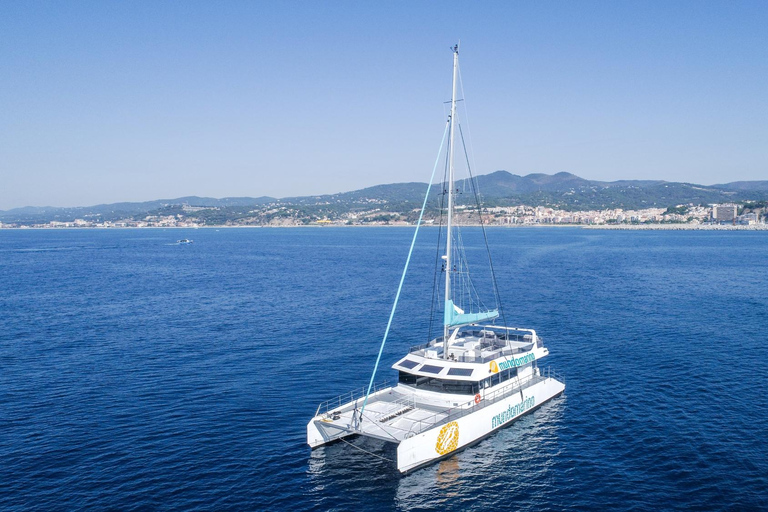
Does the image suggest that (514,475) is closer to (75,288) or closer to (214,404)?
(214,404)

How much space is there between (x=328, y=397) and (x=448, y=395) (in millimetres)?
7740

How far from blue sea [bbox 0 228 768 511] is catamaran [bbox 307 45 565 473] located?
79cm

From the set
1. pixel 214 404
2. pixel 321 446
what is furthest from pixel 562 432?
pixel 214 404

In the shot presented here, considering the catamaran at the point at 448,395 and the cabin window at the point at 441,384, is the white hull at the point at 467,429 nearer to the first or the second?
→ the catamaran at the point at 448,395

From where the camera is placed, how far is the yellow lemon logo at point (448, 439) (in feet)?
78.0

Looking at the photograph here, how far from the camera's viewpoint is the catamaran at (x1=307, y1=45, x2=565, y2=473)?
23.8 m

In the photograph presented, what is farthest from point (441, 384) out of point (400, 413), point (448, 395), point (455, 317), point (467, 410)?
point (455, 317)

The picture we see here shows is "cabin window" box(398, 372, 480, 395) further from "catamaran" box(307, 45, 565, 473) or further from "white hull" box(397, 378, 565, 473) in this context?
"white hull" box(397, 378, 565, 473)

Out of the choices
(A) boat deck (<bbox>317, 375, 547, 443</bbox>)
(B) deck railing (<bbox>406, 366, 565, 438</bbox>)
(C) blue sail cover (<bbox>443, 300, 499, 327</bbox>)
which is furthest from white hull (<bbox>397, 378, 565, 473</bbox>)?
(C) blue sail cover (<bbox>443, 300, 499, 327</bbox>)

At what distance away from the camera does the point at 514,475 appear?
22812 mm

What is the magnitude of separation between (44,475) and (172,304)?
133ft

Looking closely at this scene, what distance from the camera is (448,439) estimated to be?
24141 mm

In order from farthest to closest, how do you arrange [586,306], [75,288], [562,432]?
[75,288], [586,306], [562,432]

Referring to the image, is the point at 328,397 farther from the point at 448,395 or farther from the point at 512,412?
the point at 512,412
